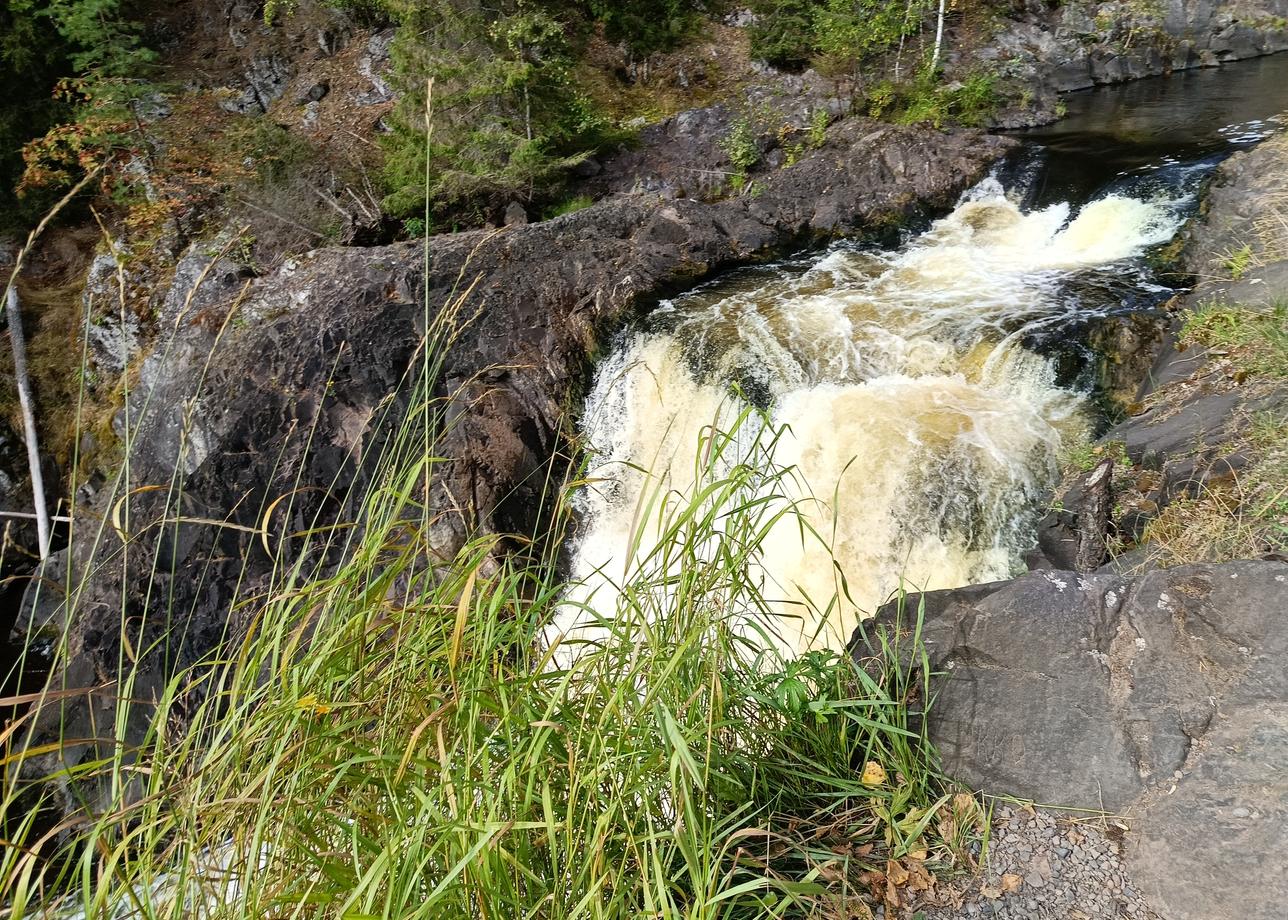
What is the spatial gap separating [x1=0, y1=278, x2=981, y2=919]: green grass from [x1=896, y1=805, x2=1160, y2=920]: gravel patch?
10 centimetres

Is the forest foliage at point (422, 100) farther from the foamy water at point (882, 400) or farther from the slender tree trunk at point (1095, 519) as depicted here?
the slender tree trunk at point (1095, 519)

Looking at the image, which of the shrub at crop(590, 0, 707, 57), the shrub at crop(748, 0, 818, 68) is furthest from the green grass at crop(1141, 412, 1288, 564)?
the shrub at crop(590, 0, 707, 57)

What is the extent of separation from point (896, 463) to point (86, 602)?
22.4ft

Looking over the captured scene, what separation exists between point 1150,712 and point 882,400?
404 centimetres

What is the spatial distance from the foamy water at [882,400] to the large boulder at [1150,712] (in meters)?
1.63

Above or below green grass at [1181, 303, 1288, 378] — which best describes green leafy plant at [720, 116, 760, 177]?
above

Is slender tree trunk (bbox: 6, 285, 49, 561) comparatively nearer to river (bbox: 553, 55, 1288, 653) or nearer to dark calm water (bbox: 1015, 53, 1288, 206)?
river (bbox: 553, 55, 1288, 653)

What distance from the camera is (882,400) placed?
576 centimetres

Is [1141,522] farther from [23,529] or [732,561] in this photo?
[23,529]

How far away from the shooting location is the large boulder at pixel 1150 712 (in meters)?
1.64

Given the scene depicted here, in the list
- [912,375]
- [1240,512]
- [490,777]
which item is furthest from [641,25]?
[490,777]

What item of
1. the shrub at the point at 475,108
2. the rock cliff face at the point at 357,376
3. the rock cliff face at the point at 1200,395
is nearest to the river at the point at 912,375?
the rock cliff face at the point at 1200,395

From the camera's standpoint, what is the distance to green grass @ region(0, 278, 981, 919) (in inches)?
48.0

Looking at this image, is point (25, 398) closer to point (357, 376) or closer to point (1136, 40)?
point (357, 376)
